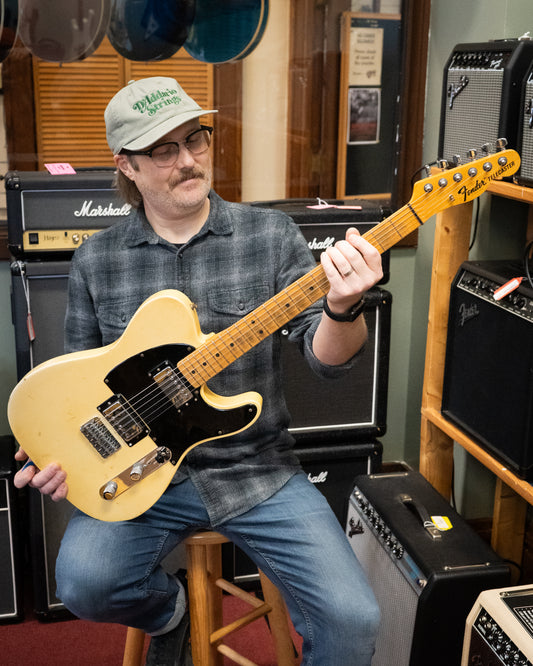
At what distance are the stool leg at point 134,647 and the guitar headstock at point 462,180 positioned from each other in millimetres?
1062

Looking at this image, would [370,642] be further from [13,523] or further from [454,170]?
[13,523]

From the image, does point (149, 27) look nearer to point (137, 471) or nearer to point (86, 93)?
point (86, 93)

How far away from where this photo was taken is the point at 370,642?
58.9 inches

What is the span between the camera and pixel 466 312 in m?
1.96

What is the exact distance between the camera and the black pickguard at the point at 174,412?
154cm

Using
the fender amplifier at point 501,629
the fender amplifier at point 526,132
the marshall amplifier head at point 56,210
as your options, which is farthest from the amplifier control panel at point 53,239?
the fender amplifier at point 501,629

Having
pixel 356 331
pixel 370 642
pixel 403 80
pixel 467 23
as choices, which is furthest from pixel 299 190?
pixel 370 642

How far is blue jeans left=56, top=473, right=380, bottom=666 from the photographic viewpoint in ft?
4.89

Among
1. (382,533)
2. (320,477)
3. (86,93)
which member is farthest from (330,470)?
(86,93)

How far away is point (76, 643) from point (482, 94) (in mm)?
1713

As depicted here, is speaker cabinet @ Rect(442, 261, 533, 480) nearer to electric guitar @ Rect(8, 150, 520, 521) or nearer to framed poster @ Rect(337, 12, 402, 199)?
electric guitar @ Rect(8, 150, 520, 521)

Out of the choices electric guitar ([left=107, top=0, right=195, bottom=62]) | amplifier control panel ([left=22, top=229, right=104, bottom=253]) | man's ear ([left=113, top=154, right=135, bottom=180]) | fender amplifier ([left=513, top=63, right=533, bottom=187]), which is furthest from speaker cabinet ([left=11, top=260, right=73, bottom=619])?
fender amplifier ([left=513, top=63, right=533, bottom=187])

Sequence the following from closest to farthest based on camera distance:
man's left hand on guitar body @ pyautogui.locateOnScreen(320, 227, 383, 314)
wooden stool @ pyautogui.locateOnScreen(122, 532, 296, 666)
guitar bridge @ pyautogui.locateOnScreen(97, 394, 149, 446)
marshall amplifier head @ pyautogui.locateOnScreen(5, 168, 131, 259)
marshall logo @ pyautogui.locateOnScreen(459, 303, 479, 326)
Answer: man's left hand on guitar body @ pyautogui.locateOnScreen(320, 227, 383, 314) → guitar bridge @ pyautogui.locateOnScreen(97, 394, 149, 446) → wooden stool @ pyautogui.locateOnScreen(122, 532, 296, 666) → marshall logo @ pyautogui.locateOnScreen(459, 303, 479, 326) → marshall amplifier head @ pyautogui.locateOnScreen(5, 168, 131, 259)

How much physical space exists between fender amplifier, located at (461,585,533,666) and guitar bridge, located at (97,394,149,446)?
0.72 meters
